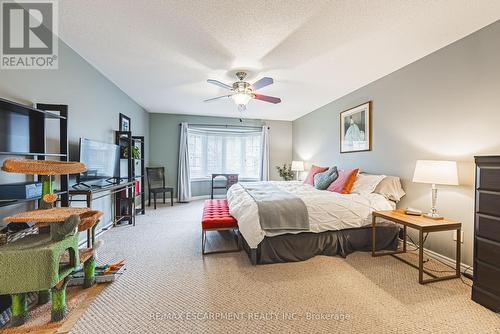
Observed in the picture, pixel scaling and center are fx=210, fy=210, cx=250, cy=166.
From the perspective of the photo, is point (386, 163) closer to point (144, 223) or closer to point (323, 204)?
point (323, 204)

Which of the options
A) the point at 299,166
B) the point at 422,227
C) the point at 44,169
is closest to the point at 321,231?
the point at 422,227

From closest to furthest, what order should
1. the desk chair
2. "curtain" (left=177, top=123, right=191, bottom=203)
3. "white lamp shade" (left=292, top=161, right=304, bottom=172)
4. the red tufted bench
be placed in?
the red tufted bench → the desk chair → "white lamp shade" (left=292, top=161, right=304, bottom=172) → "curtain" (left=177, top=123, right=191, bottom=203)

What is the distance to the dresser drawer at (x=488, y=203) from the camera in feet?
5.04

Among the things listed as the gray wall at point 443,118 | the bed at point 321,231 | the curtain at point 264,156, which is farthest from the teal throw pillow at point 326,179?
the curtain at point 264,156

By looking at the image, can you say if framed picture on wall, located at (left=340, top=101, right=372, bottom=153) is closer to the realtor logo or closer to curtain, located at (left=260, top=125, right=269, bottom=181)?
curtain, located at (left=260, top=125, right=269, bottom=181)

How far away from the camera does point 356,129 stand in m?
3.69

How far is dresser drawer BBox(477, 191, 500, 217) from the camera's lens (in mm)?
1537

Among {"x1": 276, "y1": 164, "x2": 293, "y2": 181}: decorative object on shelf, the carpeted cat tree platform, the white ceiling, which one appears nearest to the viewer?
the carpeted cat tree platform

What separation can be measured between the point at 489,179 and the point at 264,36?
2253 millimetres

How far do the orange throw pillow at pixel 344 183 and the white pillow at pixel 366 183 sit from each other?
0.07 metres

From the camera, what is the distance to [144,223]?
3.77 m

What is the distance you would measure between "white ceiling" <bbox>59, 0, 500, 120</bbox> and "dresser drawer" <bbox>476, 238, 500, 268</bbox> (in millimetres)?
1904

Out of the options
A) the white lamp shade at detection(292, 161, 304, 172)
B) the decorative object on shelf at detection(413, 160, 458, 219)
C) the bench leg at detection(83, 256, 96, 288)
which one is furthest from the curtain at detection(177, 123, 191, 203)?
the decorative object on shelf at detection(413, 160, 458, 219)

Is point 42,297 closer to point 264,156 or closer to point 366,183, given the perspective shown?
point 366,183
